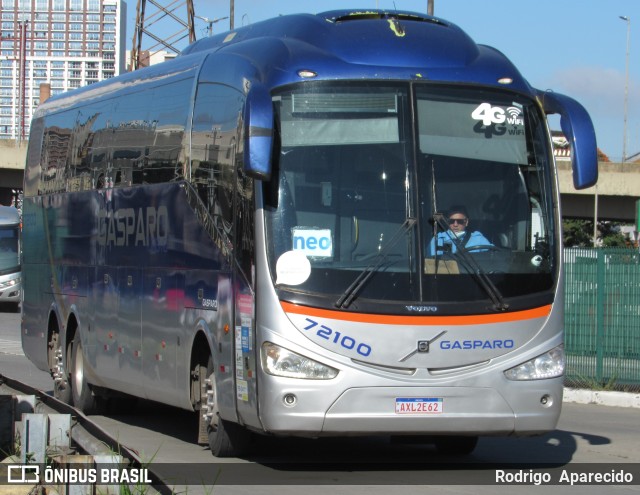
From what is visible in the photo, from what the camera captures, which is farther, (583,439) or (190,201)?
(583,439)

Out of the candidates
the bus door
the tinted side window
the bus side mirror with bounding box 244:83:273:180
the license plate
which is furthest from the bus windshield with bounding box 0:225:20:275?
the license plate

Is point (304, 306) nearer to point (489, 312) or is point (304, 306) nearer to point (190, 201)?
point (489, 312)

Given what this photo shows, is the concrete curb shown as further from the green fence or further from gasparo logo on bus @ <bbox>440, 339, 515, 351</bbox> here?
gasparo logo on bus @ <bbox>440, 339, 515, 351</bbox>

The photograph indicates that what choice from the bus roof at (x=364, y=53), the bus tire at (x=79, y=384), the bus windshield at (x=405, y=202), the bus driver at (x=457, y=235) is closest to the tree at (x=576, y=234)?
the bus tire at (x=79, y=384)

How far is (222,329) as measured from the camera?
10195 mm

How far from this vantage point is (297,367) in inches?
357

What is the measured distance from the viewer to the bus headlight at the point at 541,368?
9414 millimetres

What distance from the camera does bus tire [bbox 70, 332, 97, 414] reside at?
14773 mm

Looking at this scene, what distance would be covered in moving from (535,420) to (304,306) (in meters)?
2.02

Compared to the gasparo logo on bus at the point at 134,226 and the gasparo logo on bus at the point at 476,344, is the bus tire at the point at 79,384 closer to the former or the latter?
the gasparo logo on bus at the point at 134,226

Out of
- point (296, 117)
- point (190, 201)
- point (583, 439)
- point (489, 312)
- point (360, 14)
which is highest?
point (360, 14)

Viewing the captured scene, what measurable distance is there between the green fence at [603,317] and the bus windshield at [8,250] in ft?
93.3

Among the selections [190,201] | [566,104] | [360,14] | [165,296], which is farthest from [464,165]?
[165,296]

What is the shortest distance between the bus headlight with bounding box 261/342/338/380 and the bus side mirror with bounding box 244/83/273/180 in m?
1.32
